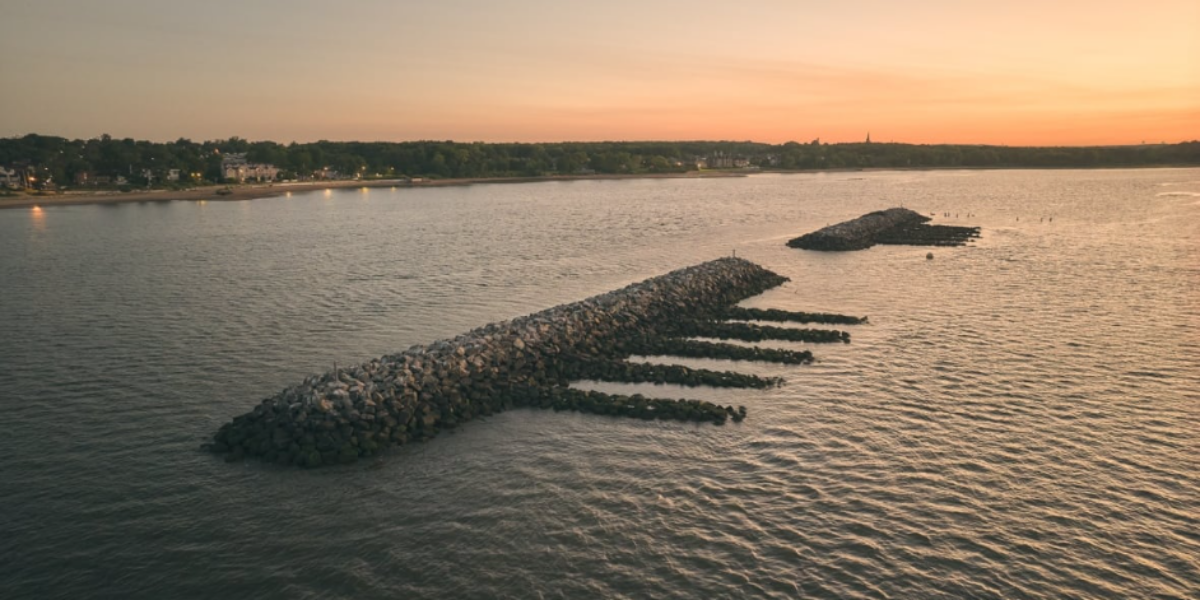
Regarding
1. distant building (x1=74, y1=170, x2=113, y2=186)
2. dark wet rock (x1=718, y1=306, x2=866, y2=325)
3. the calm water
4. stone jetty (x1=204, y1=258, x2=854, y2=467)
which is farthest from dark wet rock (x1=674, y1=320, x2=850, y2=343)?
distant building (x1=74, y1=170, x2=113, y2=186)

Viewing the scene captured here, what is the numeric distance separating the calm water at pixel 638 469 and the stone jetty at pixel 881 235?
74.5ft

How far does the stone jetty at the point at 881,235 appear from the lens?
67.8 meters

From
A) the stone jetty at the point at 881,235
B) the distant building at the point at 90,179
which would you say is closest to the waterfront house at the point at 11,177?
the distant building at the point at 90,179

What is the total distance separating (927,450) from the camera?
19.9 meters

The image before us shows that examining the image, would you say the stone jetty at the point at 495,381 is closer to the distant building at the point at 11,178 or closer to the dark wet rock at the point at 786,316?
the dark wet rock at the point at 786,316

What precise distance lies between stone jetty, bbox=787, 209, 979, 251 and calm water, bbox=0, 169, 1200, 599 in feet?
74.5

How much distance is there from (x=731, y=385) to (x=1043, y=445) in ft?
32.1

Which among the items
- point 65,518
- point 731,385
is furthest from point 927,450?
point 65,518

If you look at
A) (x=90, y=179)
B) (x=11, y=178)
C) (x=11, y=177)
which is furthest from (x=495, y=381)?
(x=11, y=177)

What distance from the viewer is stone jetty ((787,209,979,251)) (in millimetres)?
67750

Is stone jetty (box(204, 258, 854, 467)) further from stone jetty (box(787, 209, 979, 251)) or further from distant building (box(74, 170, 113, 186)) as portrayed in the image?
distant building (box(74, 170, 113, 186))

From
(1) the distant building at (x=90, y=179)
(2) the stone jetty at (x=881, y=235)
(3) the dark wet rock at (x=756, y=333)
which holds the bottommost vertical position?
(3) the dark wet rock at (x=756, y=333)

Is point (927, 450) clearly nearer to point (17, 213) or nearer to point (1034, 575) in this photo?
point (1034, 575)

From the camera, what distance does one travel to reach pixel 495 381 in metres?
25.6
